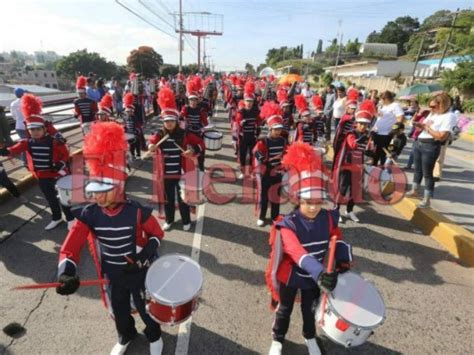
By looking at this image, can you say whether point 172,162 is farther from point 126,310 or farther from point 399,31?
point 399,31

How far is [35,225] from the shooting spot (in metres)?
5.21

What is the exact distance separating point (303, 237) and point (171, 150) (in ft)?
9.63

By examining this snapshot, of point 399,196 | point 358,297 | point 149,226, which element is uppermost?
point 149,226

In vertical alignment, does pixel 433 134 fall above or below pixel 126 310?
above

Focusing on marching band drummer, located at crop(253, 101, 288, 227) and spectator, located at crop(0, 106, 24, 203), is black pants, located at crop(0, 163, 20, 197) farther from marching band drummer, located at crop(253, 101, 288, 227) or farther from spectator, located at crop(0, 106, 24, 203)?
marching band drummer, located at crop(253, 101, 288, 227)

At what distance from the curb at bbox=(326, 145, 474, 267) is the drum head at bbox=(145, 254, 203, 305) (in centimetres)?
413

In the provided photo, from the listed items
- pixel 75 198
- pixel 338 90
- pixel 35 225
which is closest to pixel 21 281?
pixel 75 198

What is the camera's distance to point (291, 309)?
285 centimetres

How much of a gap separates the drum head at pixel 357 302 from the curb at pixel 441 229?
2.89m

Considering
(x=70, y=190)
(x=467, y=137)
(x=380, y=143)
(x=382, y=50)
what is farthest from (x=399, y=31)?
(x=70, y=190)

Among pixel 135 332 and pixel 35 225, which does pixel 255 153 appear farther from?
pixel 35 225

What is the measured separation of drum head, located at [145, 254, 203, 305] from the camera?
2443mm

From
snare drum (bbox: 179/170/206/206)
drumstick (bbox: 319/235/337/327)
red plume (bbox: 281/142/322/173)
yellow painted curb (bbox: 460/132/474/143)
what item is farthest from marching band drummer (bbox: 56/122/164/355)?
yellow painted curb (bbox: 460/132/474/143)

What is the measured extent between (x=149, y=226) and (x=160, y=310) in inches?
27.6
